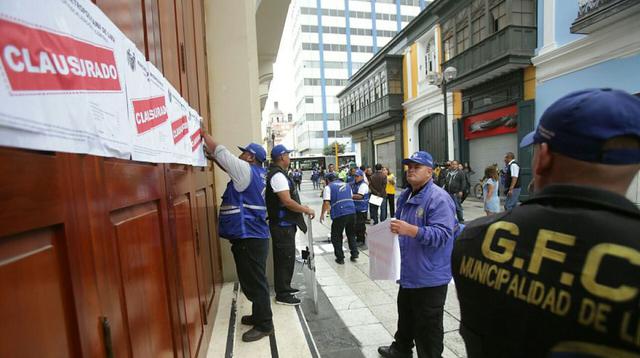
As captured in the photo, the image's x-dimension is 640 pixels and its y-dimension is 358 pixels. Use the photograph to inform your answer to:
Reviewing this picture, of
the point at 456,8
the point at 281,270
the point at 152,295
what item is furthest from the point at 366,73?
the point at 152,295

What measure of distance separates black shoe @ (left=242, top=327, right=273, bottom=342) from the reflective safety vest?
0.99 metres

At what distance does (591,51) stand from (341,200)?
982 cm

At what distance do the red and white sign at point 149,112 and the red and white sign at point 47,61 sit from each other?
0.34 metres

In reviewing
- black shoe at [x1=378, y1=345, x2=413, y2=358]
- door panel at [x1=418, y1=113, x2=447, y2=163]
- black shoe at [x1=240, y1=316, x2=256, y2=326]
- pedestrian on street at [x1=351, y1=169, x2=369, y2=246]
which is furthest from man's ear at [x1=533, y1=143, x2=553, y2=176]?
door panel at [x1=418, y1=113, x2=447, y2=163]

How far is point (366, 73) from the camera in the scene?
85.7 feet

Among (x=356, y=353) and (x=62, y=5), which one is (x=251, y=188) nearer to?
(x=356, y=353)

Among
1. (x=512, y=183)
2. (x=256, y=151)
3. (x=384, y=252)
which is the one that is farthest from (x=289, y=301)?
(x=512, y=183)

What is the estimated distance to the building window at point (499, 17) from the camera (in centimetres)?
1277

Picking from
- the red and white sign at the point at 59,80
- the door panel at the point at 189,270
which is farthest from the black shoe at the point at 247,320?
the red and white sign at the point at 59,80

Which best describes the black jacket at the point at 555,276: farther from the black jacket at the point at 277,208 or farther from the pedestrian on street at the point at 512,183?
the pedestrian on street at the point at 512,183

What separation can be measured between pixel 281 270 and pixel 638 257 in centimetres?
389

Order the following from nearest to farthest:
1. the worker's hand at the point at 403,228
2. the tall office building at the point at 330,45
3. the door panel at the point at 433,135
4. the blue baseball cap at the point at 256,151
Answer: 1. the worker's hand at the point at 403,228
2. the blue baseball cap at the point at 256,151
3. the door panel at the point at 433,135
4. the tall office building at the point at 330,45

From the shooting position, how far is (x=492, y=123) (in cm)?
1435

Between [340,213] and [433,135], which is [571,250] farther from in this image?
[433,135]
